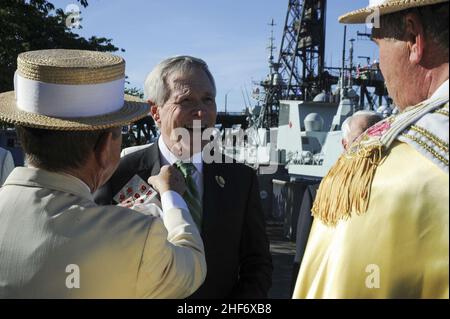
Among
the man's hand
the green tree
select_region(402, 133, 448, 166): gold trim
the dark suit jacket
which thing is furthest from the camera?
the green tree

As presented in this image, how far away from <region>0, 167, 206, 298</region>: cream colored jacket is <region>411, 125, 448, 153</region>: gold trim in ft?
2.90

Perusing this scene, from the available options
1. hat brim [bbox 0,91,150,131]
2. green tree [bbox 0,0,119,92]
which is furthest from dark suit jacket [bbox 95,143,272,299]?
green tree [bbox 0,0,119,92]

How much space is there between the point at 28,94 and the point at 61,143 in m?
0.26

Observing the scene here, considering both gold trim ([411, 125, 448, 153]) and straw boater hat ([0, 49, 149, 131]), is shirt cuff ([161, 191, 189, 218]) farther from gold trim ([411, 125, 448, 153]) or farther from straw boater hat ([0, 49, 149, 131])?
gold trim ([411, 125, 448, 153])

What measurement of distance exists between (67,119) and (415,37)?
1168 mm

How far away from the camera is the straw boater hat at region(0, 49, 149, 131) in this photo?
1.86 m

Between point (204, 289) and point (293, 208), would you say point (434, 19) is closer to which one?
point (204, 289)

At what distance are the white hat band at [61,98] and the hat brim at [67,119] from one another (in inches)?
1.1

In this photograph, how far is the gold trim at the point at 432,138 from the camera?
1.35 meters

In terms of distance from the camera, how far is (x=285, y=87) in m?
39.2

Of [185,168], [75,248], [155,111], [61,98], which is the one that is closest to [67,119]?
[61,98]

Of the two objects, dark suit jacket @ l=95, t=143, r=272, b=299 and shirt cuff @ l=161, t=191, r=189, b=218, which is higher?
shirt cuff @ l=161, t=191, r=189, b=218

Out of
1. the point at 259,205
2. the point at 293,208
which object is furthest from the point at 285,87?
the point at 259,205

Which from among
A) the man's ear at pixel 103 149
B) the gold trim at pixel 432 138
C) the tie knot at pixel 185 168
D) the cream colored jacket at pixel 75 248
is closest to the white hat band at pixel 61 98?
the man's ear at pixel 103 149
